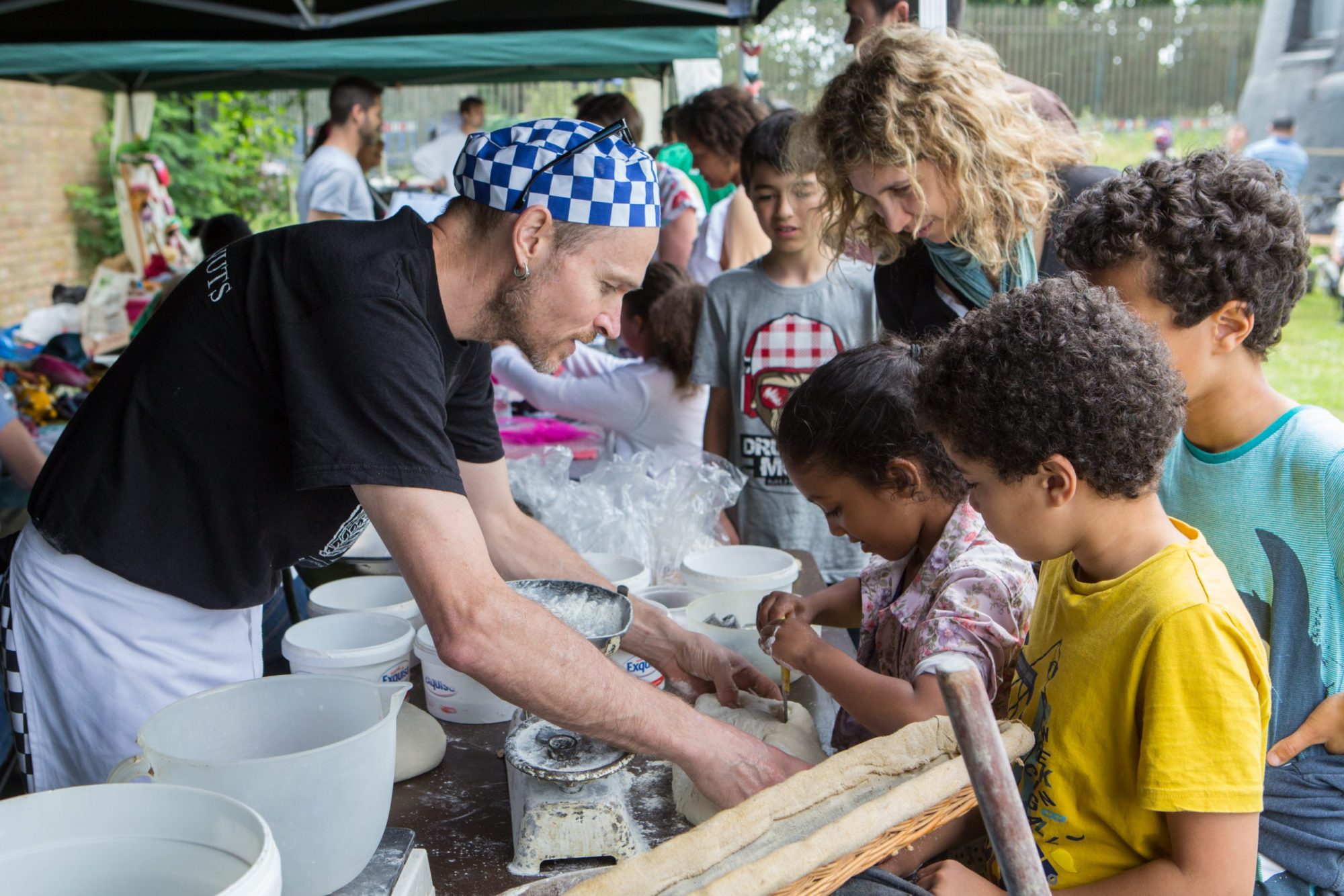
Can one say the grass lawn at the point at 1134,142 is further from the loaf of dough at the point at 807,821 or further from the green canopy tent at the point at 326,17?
the loaf of dough at the point at 807,821

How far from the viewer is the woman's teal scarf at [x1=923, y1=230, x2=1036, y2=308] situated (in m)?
2.32

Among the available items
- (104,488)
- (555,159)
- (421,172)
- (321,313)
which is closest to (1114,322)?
(555,159)

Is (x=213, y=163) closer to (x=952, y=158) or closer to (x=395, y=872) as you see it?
(x=952, y=158)

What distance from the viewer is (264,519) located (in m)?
1.70

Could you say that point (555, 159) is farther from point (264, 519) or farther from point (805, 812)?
point (805, 812)

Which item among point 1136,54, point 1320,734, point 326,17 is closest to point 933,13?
point 1320,734

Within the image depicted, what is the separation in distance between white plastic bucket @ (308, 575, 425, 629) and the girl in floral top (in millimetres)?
735

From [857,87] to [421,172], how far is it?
349 inches

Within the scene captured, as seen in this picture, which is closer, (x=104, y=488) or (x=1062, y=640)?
(x=1062, y=640)

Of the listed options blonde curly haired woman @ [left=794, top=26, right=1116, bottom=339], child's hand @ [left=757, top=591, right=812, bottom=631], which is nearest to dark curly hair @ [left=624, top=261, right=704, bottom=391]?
blonde curly haired woman @ [left=794, top=26, right=1116, bottom=339]

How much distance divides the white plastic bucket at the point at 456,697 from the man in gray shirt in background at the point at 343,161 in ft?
14.1

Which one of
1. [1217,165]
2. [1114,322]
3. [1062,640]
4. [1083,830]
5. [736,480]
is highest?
[1217,165]

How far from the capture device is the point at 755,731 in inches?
65.9

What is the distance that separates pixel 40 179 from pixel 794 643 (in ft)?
37.3
